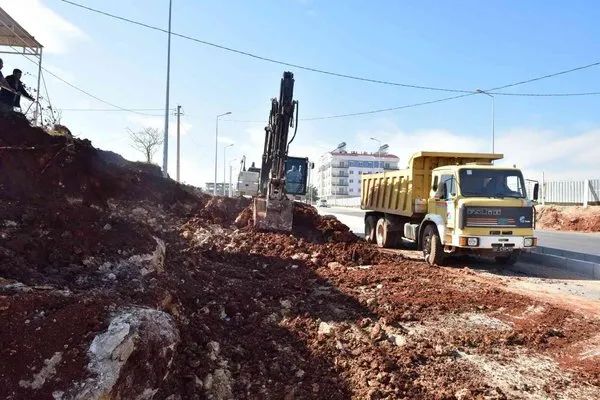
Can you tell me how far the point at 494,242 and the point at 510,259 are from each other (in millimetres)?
1707

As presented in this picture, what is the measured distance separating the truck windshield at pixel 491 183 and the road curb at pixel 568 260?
210 centimetres

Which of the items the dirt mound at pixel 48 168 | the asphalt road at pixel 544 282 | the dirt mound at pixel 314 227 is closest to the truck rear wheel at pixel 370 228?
the dirt mound at pixel 314 227

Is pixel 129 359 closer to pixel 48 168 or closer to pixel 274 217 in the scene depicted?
pixel 48 168

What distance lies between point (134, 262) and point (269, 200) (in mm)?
6715

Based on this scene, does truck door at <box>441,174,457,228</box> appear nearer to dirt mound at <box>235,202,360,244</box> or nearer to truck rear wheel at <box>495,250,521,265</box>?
truck rear wheel at <box>495,250,521,265</box>

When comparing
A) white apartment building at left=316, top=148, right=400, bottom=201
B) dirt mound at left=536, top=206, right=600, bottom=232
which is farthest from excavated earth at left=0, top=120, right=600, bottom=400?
white apartment building at left=316, top=148, right=400, bottom=201

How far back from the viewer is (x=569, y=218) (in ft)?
85.7

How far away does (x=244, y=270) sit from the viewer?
9.23 metres

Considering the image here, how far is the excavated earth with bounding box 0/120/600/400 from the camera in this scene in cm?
376

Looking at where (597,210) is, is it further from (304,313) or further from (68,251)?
(68,251)

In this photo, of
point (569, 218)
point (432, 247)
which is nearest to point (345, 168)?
point (569, 218)

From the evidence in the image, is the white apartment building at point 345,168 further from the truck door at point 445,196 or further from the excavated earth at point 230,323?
the excavated earth at point 230,323

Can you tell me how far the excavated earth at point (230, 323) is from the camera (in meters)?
3.76

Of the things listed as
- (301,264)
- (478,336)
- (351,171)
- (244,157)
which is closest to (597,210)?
(244,157)
